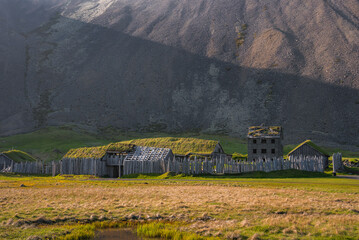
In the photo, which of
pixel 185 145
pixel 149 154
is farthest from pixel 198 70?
pixel 149 154

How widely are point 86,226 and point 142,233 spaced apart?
6.89 feet

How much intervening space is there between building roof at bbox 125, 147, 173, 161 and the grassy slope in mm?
31901

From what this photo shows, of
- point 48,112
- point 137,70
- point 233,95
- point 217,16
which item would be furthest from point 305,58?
point 48,112

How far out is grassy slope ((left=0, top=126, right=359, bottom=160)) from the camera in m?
77.9

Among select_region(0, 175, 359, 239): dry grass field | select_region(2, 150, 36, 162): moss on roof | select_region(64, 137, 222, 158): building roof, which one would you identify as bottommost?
select_region(0, 175, 359, 239): dry grass field

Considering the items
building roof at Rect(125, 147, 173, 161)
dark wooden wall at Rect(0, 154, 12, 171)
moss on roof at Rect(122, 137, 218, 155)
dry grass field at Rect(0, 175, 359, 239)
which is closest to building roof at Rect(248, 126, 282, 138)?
moss on roof at Rect(122, 137, 218, 155)

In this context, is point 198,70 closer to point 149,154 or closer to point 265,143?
point 265,143

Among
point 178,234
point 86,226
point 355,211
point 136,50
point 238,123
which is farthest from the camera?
point 136,50

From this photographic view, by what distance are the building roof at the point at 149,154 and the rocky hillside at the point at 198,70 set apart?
52.2 meters

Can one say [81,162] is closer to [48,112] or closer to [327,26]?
[48,112]

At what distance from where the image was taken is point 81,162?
46.9 m

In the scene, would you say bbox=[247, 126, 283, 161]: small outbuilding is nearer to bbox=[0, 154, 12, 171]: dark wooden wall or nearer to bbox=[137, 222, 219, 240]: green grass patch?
bbox=[0, 154, 12, 171]: dark wooden wall

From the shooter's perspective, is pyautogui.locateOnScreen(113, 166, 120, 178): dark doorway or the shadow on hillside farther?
the shadow on hillside

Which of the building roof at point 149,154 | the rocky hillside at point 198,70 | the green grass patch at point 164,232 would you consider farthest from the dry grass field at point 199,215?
the rocky hillside at point 198,70
